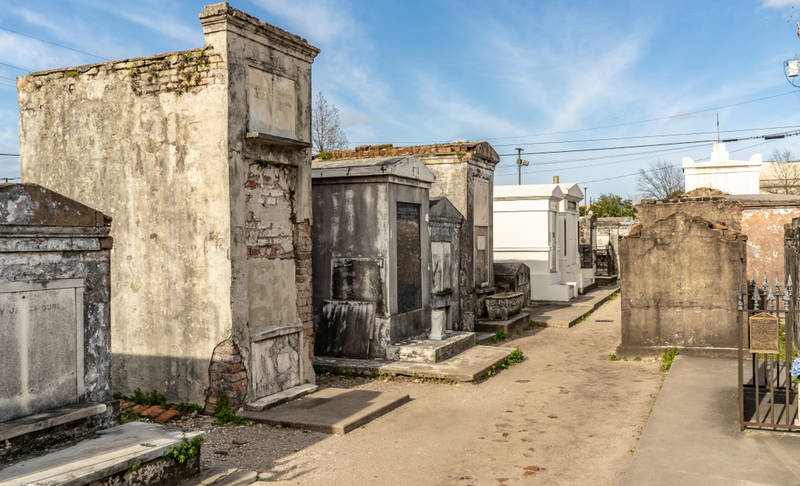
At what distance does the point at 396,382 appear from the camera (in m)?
8.48

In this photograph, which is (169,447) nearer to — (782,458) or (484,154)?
(782,458)

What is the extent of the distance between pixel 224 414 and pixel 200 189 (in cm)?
244

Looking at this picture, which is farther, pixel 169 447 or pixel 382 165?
pixel 382 165

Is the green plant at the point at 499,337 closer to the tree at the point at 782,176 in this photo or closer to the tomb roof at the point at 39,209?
the tomb roof at the point at 39,209

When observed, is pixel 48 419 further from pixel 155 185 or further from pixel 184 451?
pixel 155 185

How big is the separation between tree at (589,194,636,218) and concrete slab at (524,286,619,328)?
26.3m

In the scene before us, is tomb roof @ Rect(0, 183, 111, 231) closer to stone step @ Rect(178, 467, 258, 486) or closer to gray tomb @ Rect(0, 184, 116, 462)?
gray tomb @ Rect(0, 184, 116, 462)

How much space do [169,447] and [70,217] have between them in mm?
1860

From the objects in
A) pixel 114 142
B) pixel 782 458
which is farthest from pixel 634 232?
pixel 114 142

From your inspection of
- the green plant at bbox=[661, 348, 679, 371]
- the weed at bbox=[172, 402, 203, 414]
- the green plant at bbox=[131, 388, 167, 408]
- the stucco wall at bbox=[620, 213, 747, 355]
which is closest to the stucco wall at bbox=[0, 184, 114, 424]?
the weed at bbox=[172, 402, 203, 414]

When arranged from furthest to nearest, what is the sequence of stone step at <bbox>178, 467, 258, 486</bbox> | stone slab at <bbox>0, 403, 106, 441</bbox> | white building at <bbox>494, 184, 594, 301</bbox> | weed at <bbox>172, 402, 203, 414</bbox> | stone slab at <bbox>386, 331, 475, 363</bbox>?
white building at <bbox>494, 184, 594, 301</bbox>
stone slab at <bbox>386, 331, 475, 363</bbox>
weed at <bbox>172, 402, 203, 414</bbox>
stone step at <bbox>178, 467, 258, 486</bbox>
stone slab at <bbox>0, 403, 106, 441</bbox>

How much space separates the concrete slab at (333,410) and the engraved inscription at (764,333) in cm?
377

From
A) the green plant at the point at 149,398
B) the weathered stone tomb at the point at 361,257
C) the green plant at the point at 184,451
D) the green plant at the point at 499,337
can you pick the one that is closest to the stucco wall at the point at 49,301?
the green plant at the point at 184,451

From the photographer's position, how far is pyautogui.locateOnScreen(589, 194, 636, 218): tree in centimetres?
4397
